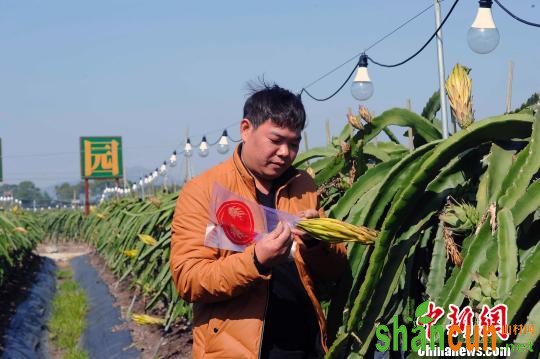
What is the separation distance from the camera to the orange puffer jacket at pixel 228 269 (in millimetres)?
1919

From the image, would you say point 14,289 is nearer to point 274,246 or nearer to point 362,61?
point 362,61

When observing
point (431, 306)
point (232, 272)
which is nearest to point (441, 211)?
point (431, 306)

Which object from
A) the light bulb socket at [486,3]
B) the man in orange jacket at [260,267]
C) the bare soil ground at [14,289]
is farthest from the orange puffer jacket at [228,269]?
the bare soil ground at [14,289]

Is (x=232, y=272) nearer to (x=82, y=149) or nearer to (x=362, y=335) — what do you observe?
(x=362, y=335)

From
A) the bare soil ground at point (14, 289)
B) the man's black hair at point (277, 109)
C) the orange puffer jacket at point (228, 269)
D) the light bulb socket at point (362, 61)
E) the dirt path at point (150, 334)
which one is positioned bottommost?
the bare soil ground at point (14, 289)

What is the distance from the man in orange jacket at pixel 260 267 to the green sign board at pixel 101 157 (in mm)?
20911

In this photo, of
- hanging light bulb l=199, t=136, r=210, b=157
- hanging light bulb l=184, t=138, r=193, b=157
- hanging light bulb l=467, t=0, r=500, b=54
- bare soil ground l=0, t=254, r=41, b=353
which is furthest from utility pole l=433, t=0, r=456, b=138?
hanging light bulb l=199, t=136, r=210, b=157

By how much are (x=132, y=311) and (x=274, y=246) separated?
18.6 feet

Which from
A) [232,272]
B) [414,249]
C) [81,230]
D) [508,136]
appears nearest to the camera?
[232,272]

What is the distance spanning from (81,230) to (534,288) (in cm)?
2149

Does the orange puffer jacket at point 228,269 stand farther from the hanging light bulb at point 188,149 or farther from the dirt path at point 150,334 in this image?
the hanging light bulb at point 188,149

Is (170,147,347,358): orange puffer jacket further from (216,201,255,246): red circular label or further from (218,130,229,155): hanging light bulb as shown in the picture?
(218,130,229,155): hanging light bulb

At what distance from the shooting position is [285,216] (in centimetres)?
197

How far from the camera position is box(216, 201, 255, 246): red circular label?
1982mm
